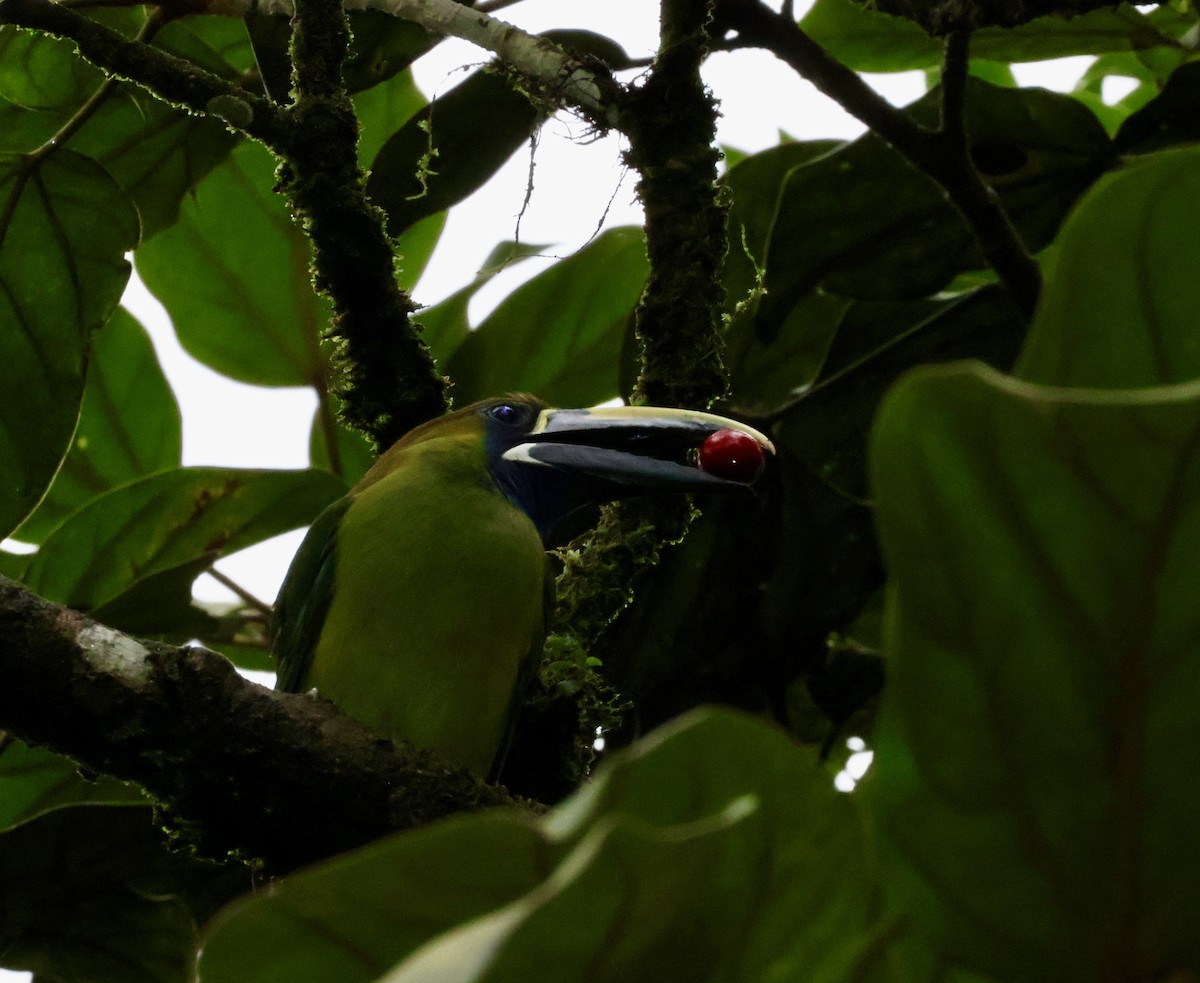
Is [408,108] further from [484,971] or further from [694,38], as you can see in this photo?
[484,971]

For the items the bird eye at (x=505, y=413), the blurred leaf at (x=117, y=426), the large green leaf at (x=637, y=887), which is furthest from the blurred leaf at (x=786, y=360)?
the large green leaf at (x=637, y=887)

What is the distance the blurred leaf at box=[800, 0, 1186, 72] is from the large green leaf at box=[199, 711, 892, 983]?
231cm

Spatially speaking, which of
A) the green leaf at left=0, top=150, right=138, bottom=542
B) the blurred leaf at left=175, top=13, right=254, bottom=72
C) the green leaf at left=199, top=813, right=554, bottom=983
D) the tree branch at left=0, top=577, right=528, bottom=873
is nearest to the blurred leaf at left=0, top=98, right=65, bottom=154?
the blurred leaf at left=175, top=13, right=254, bottom=72

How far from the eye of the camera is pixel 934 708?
2.32 feet

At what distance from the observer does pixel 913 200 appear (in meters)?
2.59

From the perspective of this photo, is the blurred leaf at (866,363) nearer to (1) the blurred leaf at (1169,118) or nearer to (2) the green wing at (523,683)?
(1) the blurred leaf at (1169,118)

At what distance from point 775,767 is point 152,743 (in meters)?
1.10

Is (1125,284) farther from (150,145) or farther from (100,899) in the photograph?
(150,145)

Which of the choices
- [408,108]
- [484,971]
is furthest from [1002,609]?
[408,108]

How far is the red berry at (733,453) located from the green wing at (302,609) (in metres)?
0.85

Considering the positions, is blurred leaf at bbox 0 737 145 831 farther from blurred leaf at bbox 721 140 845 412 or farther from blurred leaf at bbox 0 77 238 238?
blurred leaf at bbox 721 140 845 412

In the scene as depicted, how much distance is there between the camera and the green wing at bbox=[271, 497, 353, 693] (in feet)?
9.12

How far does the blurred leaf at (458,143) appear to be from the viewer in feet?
9.22

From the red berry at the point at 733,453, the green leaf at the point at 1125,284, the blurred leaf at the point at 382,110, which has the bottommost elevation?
the green leaf at the point at 1125,284
